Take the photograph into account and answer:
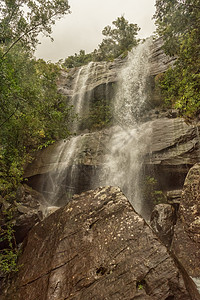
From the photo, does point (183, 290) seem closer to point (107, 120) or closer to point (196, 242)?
point (196, 242)

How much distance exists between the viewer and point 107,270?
3.90m

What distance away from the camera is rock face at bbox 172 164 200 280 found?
6634mm

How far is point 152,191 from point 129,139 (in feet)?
14.5

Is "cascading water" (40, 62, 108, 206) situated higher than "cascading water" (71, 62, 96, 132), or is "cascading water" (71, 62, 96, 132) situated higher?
"cascading water" (71, 62, 96, 132)

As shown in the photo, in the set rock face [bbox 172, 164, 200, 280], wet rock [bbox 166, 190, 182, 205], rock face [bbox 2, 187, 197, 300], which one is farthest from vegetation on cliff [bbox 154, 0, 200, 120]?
rock face [bbox 2, 187, 197, 300]

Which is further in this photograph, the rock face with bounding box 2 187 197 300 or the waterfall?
the waterfall

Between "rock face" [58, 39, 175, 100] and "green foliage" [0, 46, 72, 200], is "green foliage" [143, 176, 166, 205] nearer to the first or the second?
"green foliage" [0, 46, 72, 200]

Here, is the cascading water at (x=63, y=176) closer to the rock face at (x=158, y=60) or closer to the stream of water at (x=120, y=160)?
the stream of water at (x=120, y=160)

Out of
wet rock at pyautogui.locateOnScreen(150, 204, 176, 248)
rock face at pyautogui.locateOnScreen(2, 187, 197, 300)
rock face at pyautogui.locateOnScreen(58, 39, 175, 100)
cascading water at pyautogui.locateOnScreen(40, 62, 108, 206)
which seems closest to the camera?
rock face at pyautogui.locateOnScreen(2, 187, 197, 300)

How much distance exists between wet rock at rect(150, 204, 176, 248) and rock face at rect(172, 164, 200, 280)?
0.88 ft

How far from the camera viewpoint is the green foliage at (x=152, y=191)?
11524 millimetres

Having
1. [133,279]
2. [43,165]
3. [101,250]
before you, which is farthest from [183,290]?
[43,165]

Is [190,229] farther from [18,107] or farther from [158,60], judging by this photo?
[158,60]

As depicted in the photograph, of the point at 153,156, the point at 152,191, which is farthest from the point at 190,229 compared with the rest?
the point at 153,156
